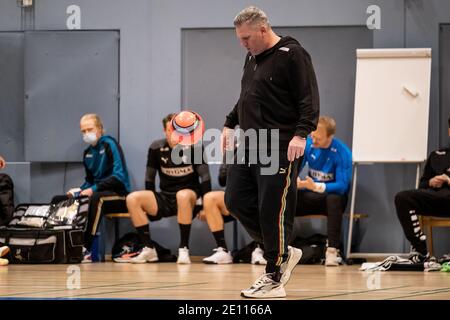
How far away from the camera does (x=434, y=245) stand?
788 centimetres

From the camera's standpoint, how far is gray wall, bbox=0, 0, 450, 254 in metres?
8.02

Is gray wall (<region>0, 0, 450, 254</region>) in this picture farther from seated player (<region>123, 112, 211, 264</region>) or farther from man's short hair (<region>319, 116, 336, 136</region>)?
man's short hair (<region>319, 116, 336, 136</region>)

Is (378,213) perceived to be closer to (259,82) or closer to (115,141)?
(115,141)

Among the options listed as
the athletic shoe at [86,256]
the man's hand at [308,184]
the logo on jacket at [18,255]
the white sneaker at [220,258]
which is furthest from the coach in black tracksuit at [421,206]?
the logo on jacket at [18,255]

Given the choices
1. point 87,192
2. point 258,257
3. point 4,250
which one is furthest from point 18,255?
point 258,257

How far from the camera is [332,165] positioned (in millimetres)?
7469

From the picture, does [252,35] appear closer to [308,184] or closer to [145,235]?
[308,184]

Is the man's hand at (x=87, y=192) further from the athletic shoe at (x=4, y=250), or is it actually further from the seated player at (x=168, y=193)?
the athletic shoe at (x=4, y=250)

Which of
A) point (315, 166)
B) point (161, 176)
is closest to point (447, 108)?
point (315, 166)

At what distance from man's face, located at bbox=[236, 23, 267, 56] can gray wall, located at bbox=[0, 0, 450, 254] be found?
13.6 ft

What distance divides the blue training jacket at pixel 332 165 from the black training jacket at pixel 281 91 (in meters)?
3.22

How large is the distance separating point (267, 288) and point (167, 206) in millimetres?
3724

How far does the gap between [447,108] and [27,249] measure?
432 centimetres
